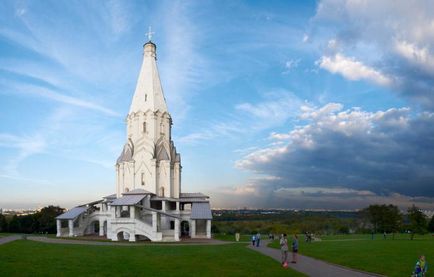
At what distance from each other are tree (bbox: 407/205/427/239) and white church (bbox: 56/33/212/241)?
24143 mm

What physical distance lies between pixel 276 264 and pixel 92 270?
890 centimetres

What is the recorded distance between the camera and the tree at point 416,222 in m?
46.4

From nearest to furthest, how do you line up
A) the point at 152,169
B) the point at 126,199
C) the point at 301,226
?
the point at 126,199, the point at 152,169, the point at 301,226

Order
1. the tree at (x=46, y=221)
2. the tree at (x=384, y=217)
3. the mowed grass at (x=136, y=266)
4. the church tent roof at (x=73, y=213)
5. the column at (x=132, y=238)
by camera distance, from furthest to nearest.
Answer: the tree at (x=46, y=221) < the tree at (x=384, y=217) < the church tent roof at (x=73, y=213) < the column at (x=132, y=238) < the mowed grass at (x=136, y=266)

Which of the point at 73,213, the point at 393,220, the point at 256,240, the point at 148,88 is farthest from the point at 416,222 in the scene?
the point at 73,213

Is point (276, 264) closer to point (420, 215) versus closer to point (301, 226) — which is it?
point (420, 215)

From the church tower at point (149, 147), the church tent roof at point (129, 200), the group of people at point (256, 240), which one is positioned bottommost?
the group of people at point (256, 240)

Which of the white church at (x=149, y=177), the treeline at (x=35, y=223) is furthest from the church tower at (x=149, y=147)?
the treeline at (x=35, y=223)

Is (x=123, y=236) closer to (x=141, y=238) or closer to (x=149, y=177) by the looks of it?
(x=141, y=238)

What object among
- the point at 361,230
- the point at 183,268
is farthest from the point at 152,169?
the point at 361,230

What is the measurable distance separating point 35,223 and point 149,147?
21916 millimetres

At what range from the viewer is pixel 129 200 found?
42.7 m

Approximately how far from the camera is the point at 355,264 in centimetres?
1956

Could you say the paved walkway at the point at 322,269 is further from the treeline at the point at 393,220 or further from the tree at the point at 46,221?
the tree at the point at 46,221
